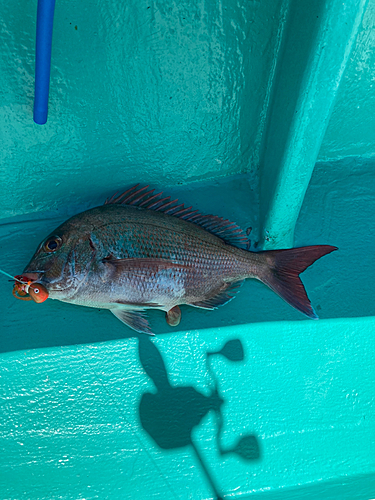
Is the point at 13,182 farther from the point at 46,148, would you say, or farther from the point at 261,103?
the point at 261,103

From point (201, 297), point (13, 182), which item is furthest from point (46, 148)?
point (201, 297)

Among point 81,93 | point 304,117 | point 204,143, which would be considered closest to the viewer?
point 304,117

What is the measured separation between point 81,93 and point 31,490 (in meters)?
1.96

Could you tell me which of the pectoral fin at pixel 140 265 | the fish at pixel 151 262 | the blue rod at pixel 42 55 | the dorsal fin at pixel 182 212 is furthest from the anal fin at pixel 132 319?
the blue rod at pixel 42 55

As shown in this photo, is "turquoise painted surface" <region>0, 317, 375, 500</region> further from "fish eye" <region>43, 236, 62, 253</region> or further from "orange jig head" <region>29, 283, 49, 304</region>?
"fish eye" <region>43, 236, 62, 253</region>

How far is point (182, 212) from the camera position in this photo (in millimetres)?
1875

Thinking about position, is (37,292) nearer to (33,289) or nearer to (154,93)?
(33,289)

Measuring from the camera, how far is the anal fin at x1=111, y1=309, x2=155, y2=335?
5.92ft

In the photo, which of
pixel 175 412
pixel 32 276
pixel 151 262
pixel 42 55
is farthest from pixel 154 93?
pixel 175 412

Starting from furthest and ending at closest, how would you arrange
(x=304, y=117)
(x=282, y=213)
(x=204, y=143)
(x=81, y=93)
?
1. (x=204, y=143)
2. (x=282, y=213)
3. (x=81, y=93)
4. (x=304, y=117)

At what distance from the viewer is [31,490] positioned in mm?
1758

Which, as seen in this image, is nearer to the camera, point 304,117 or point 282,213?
point 304,117

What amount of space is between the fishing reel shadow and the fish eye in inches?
25.4

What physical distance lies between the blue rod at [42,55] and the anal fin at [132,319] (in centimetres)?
97
